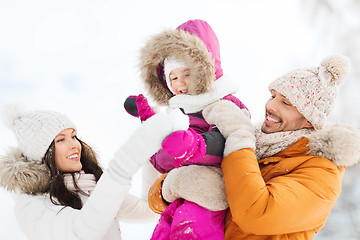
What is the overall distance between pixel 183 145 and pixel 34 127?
90cm

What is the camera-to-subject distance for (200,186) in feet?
3.89

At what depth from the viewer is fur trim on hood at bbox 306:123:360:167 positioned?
3.98 ft

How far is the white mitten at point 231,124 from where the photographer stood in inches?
46.6

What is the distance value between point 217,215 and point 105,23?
2355 millimetres

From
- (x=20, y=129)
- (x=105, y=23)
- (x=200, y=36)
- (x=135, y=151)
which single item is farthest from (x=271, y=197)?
(x=105, y=23)

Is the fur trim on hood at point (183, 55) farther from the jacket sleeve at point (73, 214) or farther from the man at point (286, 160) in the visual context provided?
the jacket sleeve at point (73, 214)

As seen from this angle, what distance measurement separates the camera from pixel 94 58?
3080 mm

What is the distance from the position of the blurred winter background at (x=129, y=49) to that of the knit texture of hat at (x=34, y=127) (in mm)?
907

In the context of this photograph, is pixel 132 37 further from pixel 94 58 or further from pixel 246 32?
pixel 246 32

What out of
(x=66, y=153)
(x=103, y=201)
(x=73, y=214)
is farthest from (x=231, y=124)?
(x=66, y=153)

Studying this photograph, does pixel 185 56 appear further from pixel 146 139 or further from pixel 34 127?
pixel 34 127

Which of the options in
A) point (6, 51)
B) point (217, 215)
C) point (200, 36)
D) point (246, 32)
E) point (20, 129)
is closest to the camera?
point (217, 215)

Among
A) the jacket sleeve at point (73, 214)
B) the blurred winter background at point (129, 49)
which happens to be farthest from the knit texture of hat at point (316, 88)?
the blurred winter background at point (129, 49)

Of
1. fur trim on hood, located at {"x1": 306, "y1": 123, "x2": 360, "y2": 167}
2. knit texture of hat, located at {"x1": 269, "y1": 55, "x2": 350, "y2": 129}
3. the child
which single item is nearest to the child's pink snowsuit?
the child
